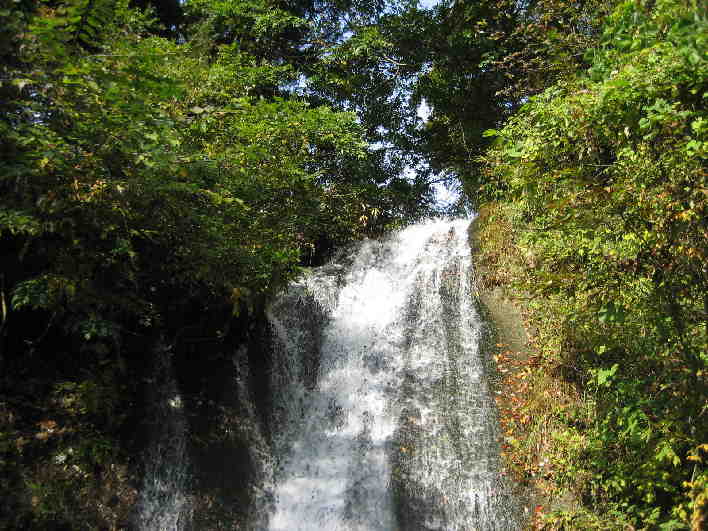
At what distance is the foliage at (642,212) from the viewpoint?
3.99 meters

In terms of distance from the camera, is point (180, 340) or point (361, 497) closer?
point (361, 497)

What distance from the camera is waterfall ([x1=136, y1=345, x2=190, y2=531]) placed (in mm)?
5980

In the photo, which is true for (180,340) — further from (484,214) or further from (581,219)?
(484,214)

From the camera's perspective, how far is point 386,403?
7.46 m

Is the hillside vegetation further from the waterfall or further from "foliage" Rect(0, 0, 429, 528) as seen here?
the waterfall

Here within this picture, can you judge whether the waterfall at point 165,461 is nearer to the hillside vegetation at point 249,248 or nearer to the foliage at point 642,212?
the hillside vegetation at point 249,248

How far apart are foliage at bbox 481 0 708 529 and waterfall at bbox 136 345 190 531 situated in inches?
181

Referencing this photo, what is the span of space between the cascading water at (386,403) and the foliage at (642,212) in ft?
5.37

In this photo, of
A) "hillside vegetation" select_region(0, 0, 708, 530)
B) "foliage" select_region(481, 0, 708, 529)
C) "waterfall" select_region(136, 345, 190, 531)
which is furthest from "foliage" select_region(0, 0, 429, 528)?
"foliage" select_region(481, 0, 708, 529)

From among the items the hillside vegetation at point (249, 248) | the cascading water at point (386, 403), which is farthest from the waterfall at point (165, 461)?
the cascading water at point (386, 403)

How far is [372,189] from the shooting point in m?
13.2

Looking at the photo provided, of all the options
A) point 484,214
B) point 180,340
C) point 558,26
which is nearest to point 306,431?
point 180,340

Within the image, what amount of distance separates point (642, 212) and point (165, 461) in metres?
5.75

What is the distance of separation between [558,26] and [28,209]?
9.75m
